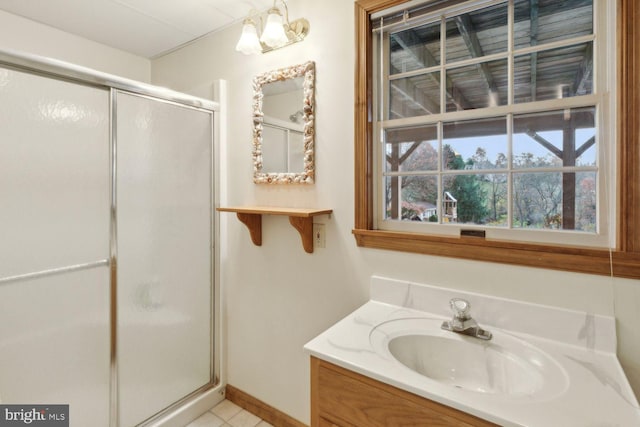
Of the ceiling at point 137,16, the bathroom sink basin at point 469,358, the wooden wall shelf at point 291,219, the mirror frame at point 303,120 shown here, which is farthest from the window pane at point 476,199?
the ceiling at point 137,16

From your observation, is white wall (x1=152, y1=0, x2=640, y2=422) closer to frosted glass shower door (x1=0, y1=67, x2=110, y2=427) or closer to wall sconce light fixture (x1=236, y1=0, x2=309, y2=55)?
wall sconce light fixture (x1=236, y1=0, x2=309, y2=55)

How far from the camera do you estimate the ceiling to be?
5.71ft

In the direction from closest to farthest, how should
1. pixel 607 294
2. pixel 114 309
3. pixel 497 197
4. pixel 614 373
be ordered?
pixel 614 373, pixel 607 294, pixel 497 197, pixel 114 309

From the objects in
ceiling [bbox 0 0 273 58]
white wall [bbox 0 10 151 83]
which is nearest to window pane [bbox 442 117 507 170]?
ceiling [bbox 0 0 273 58]

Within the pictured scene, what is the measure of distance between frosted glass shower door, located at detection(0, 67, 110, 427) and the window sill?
1.26 metres

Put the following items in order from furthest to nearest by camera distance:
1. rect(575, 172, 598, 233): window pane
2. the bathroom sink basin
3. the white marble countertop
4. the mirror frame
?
the mirror frame < rect(575, 172, 598, 233): window pane < the bathroom sink basin < the white marble countertop

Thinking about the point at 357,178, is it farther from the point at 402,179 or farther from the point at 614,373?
the point at 614,373

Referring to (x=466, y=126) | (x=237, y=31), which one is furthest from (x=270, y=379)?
(x=237, y=31)

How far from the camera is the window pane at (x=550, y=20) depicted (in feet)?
3.62

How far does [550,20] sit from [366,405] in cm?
145

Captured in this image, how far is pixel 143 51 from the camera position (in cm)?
233

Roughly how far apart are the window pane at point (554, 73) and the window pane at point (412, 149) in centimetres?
34

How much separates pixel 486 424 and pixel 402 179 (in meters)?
0.97

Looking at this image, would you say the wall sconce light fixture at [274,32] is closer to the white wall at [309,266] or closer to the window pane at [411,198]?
the white wall at [309,266]
